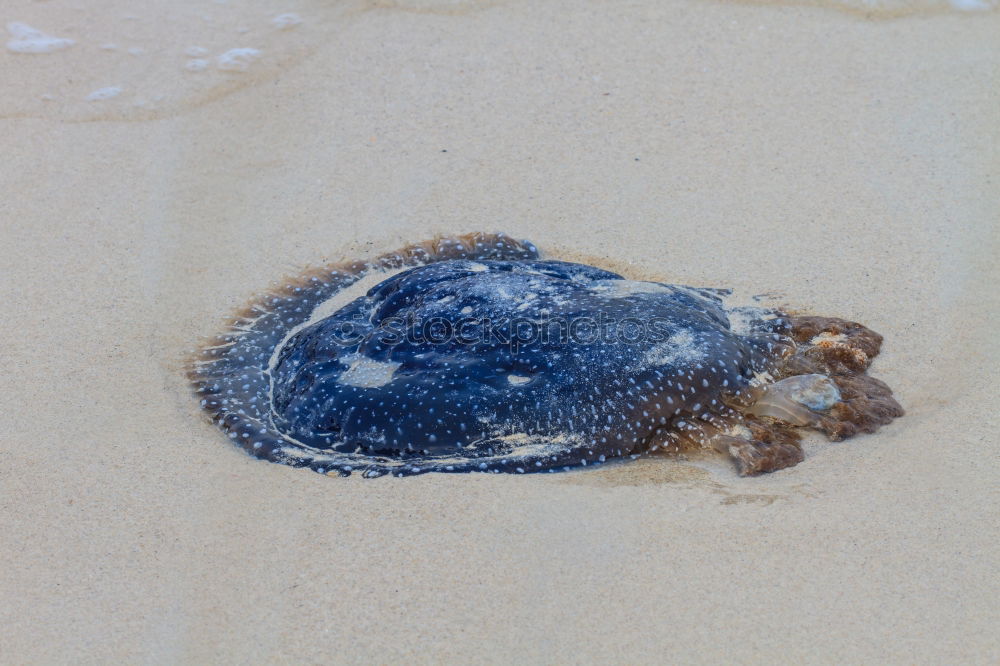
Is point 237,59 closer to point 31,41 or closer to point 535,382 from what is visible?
point 31,41

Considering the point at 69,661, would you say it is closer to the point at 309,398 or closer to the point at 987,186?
the point at 309,398

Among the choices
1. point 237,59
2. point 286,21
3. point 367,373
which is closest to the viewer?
point 367,373

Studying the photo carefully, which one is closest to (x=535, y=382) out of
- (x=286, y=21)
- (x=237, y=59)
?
(x=237, y=59)

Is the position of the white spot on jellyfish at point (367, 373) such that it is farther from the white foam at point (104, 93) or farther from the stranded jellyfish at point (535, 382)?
the white foam at point (104, 93)

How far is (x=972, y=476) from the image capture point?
12.0ft

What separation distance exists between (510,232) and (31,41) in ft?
13.0

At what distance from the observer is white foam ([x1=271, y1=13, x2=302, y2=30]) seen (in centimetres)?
722

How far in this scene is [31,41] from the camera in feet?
23.0

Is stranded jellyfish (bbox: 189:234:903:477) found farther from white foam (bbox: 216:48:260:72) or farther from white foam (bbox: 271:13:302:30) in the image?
white foam (bbox: 271:13:302:30)

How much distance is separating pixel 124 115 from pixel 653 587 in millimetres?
4733

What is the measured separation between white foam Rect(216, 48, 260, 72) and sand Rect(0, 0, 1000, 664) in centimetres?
12

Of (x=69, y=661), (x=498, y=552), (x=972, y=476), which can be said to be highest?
(x=972, y=476)

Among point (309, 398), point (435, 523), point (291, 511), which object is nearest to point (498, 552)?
point (435, 523)

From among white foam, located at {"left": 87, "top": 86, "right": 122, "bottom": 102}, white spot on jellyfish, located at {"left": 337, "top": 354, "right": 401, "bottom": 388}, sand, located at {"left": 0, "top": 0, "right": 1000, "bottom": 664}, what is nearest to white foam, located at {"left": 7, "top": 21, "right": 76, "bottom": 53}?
sand, located at {"left": 0, "top": 0, "right": 1000, "bottom": 664}
